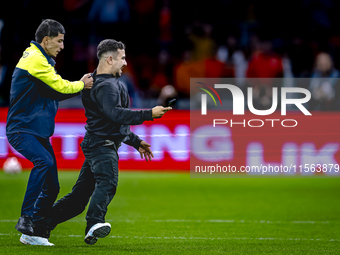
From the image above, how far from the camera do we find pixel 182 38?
54.3ft

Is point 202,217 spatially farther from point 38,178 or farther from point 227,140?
point 227,140

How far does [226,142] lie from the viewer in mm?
13789

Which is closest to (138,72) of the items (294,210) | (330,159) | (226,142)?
(226,142)

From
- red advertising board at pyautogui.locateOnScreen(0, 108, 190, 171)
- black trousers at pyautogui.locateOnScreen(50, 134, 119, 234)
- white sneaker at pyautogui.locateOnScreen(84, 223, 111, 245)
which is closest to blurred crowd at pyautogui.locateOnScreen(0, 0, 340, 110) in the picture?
red advertising board at pyautogui.locateOnScreen(0, 108, 190, 171)

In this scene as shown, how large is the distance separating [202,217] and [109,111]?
350cm

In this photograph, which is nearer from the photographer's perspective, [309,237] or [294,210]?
[309,237]

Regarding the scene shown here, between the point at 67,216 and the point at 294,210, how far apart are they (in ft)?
14.1

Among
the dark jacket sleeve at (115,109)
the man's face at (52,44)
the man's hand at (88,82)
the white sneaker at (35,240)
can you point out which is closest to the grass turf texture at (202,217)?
the white sneaker at (35,240)

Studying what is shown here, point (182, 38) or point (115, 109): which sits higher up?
point (182, 38)

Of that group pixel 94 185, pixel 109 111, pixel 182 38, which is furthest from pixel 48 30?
pixel 182 38

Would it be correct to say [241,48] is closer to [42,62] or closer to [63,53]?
[63,53]

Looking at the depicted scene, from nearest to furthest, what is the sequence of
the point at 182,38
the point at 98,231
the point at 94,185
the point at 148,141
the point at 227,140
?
the point at 98,231, the point at 94,185, the point at 227,140, the point at 148,141, the point at 182,38

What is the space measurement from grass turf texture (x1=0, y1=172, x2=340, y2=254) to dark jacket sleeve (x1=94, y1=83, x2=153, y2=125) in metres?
1.38

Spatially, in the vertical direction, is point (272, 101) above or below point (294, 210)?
above
